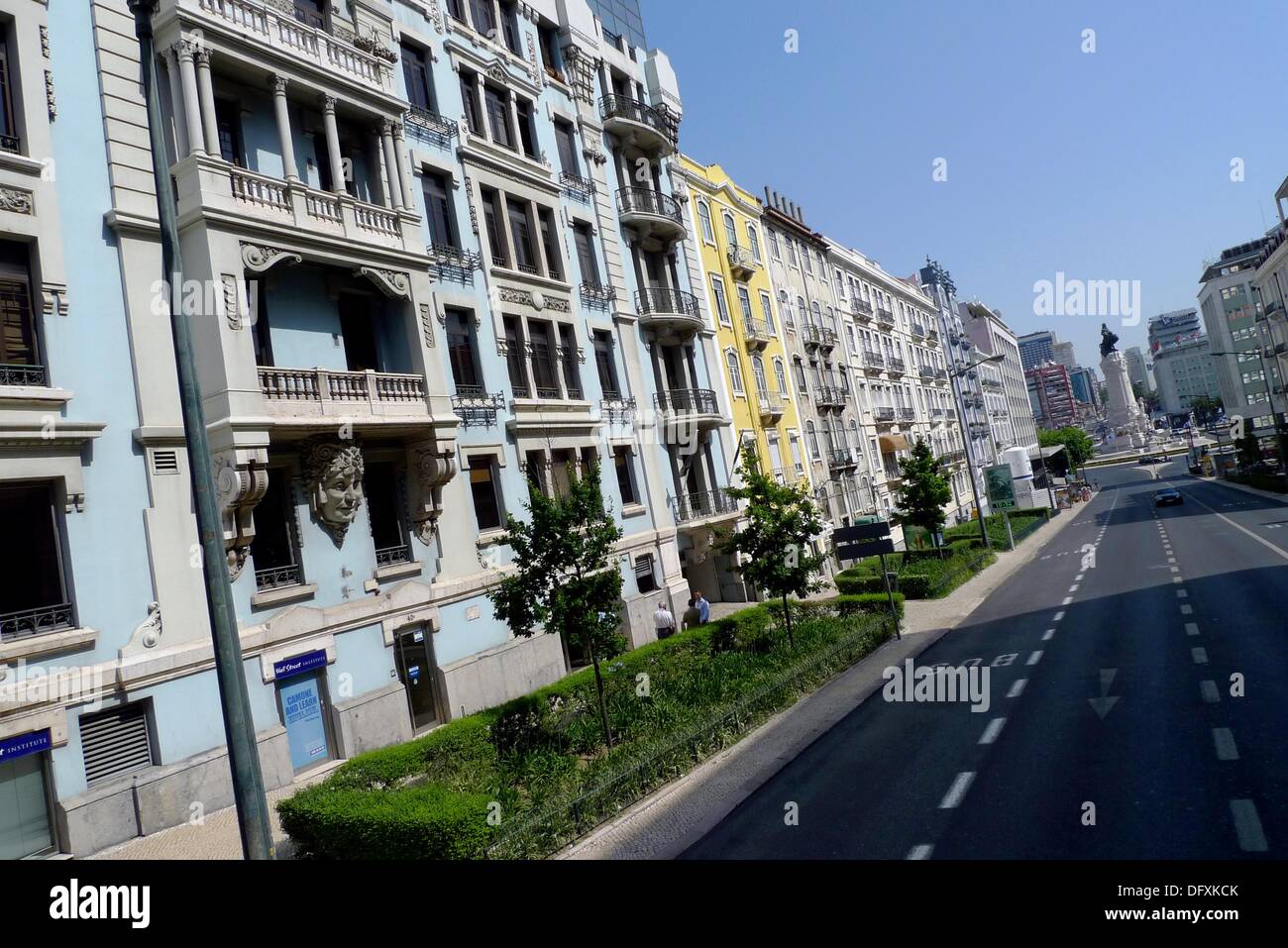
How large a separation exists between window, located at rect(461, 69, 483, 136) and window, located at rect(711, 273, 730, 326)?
53.1 ft

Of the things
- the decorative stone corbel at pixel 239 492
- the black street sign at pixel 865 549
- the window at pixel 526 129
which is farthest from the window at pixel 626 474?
the decorative stone corbel at pixel 239 492

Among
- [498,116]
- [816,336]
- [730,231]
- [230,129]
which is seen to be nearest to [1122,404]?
[816,336]

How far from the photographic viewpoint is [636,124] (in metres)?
32.3

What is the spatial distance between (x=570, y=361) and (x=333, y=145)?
10.5 meters

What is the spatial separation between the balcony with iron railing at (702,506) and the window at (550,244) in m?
10.1

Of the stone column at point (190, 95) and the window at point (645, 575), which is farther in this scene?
the window at point (645, 575)

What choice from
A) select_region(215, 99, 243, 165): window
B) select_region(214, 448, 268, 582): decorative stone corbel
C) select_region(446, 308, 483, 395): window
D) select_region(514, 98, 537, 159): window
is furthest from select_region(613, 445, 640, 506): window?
select_region(215, 99, 243, 165): window

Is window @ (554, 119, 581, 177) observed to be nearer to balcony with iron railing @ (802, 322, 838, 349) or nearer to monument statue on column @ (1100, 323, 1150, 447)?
balcony with iron railing @ (802, 322, 838, 349)

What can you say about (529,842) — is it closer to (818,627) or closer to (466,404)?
(466,404)

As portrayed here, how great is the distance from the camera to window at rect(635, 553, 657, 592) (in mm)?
28672

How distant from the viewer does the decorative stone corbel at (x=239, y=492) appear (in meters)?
15.5

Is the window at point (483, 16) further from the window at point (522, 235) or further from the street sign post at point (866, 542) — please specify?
the street sign post at point (866, 542)
